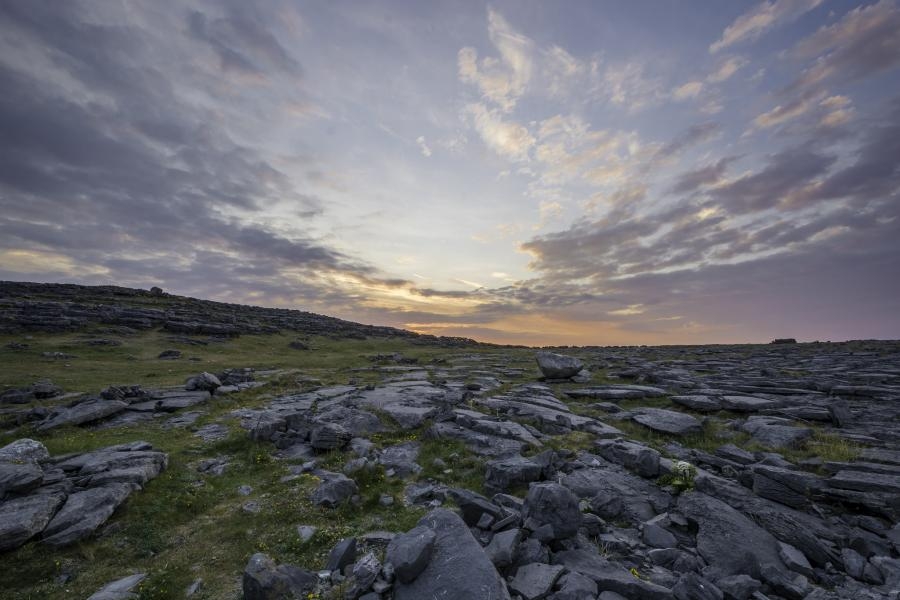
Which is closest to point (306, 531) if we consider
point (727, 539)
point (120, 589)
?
point (120, 589)

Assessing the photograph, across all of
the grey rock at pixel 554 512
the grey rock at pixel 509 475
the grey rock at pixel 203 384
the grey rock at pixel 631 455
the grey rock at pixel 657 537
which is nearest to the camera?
the grey rock at pixel 554 512

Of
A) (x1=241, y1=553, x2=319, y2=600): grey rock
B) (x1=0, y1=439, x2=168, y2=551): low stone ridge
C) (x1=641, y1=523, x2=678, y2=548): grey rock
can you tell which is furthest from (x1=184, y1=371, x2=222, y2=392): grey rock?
(x1=641, y1=523, x2=678, y2=548): grey rock

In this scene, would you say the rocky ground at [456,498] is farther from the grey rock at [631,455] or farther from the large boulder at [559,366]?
the large boulder at [559,366]

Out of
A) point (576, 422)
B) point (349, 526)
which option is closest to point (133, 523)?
point (349, 526)

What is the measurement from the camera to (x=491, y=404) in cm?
2625

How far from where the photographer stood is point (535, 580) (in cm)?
848

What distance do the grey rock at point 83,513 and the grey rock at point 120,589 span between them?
275 cm

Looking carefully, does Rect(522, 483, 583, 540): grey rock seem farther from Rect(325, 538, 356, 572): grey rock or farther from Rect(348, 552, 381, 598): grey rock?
Rect(325, 538, 356, 572): grey rock

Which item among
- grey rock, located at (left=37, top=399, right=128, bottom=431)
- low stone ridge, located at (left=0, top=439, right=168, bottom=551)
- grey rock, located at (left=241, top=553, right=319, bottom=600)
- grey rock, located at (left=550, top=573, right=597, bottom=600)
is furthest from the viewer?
grey rock, located at (left=37, top=399, right=128, bottom=431)

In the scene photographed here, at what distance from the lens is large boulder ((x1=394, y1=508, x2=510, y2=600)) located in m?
7.71

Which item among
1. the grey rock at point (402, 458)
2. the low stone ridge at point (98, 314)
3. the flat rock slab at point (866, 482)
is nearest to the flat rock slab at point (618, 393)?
the flat rock slab at point (866, 482)

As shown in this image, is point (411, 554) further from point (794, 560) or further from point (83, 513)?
point (83, 513)

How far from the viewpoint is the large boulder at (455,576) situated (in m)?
7.71

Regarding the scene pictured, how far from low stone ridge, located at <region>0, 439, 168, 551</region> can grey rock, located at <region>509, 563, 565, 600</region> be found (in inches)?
487
